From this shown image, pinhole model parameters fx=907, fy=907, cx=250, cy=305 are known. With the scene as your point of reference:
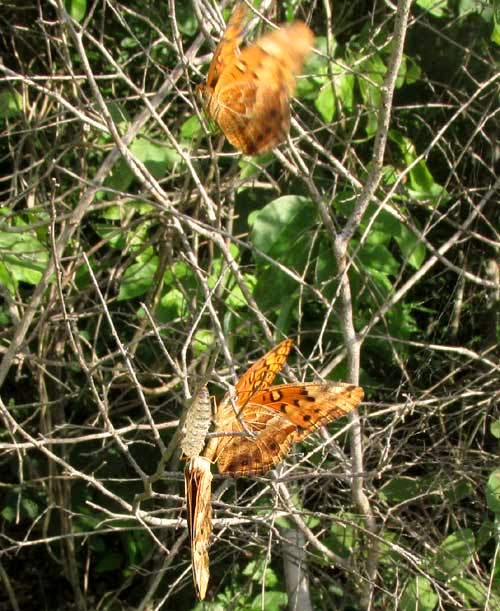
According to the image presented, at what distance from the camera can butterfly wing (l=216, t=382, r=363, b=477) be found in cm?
165

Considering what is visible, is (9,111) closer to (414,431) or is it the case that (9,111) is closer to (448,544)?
(414,431)

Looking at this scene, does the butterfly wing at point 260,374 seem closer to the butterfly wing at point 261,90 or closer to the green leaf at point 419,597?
the butterfly wing at point 261,90

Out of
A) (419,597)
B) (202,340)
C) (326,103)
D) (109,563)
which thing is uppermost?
(326,103)

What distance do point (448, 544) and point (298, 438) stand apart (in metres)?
0.74

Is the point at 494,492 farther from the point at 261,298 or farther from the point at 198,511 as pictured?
the point at 198,511

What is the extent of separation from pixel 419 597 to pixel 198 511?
85cm

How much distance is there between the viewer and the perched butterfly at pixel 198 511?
4.50 ft

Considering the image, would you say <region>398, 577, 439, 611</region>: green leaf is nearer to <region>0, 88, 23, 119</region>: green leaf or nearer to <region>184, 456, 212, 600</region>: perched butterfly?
<region>184, 456, 212, 600</region>: perched butterfly

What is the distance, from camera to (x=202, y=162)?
273cm

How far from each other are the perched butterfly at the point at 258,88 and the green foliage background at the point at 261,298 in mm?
75

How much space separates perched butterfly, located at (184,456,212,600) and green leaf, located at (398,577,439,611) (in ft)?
2.47

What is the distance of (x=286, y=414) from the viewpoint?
5.42 feet

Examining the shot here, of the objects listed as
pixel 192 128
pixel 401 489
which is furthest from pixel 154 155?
pixel 401 489

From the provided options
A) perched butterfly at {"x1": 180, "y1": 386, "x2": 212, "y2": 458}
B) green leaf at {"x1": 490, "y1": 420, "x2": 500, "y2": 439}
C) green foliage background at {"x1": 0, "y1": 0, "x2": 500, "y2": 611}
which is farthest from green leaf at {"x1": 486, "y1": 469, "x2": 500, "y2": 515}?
perched butterfly at {"x1": 180, "y1": 386, "x2": 212, "y2": 458}
